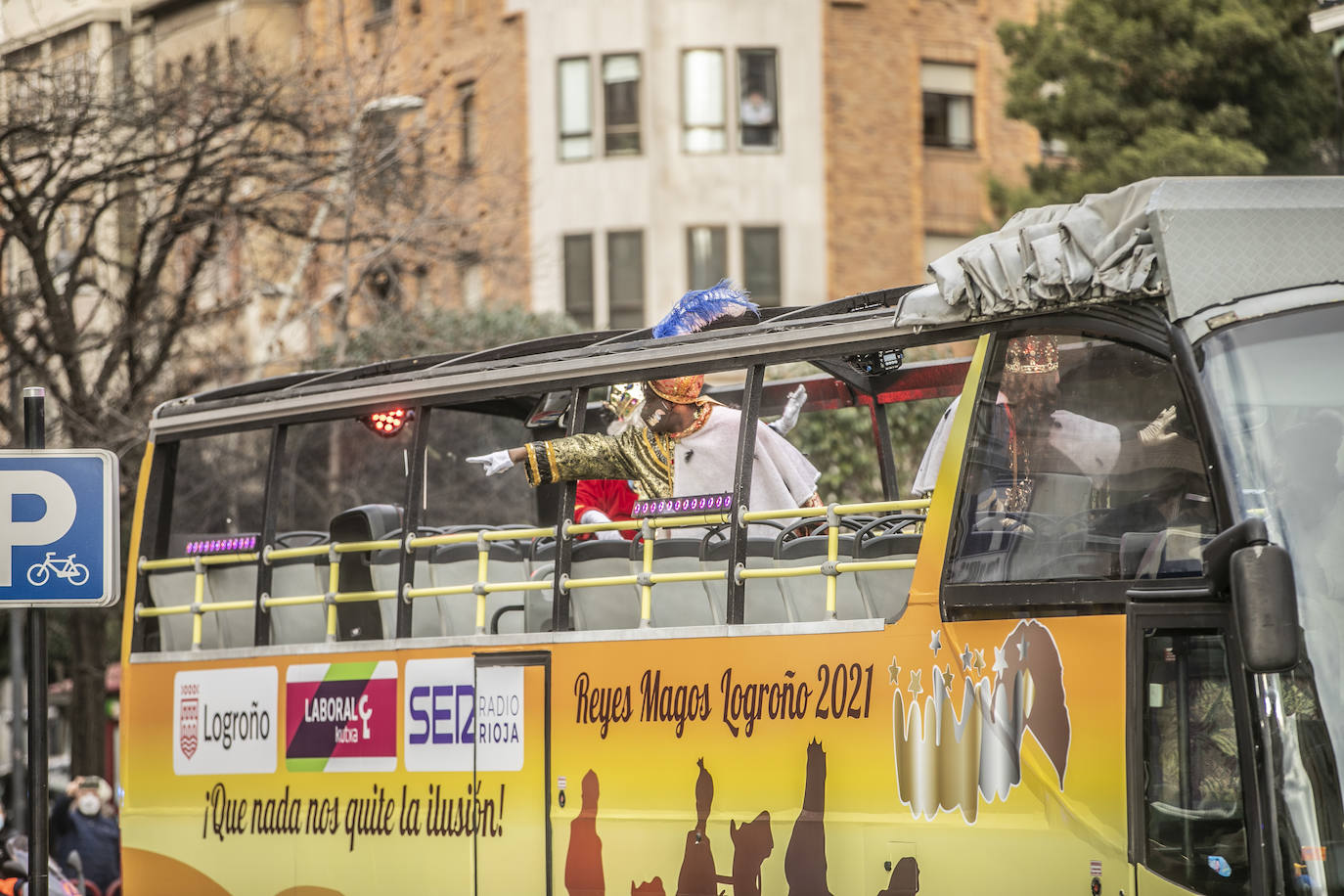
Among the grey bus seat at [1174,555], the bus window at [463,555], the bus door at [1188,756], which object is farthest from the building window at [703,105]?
the bus door at [1188,756]

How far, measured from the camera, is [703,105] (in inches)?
1235

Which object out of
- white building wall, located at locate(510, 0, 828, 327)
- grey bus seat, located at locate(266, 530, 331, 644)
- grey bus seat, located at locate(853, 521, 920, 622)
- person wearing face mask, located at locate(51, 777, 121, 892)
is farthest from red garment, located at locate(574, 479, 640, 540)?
white building wall, located at locate(510, 0, 828, 327)

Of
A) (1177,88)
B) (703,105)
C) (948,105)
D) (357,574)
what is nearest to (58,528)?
(357,574)

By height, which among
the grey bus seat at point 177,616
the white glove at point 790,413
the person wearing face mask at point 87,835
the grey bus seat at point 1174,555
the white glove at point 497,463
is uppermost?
the white glove at point 790,413

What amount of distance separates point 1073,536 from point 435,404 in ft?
12.3

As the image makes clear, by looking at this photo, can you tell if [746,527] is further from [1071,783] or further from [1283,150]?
[1283,150]

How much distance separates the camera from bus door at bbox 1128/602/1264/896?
5.41m

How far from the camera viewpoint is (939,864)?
638cm

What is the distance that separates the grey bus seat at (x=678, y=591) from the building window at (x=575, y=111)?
24167 mm

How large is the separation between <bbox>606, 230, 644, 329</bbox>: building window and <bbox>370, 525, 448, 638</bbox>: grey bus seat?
2205cm

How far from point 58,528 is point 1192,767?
4.49 metres

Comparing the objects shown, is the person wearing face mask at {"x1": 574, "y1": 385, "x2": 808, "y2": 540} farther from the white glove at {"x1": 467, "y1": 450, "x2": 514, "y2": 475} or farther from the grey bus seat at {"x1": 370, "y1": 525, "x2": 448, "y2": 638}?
the grey bus seat at {"x1": 370, "y1": 525, "x2": 448, "y2": 638}

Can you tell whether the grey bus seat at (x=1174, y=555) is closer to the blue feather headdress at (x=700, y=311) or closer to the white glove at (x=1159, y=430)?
the white glove at (x=1159, y=430)

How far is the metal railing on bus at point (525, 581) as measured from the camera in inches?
276
